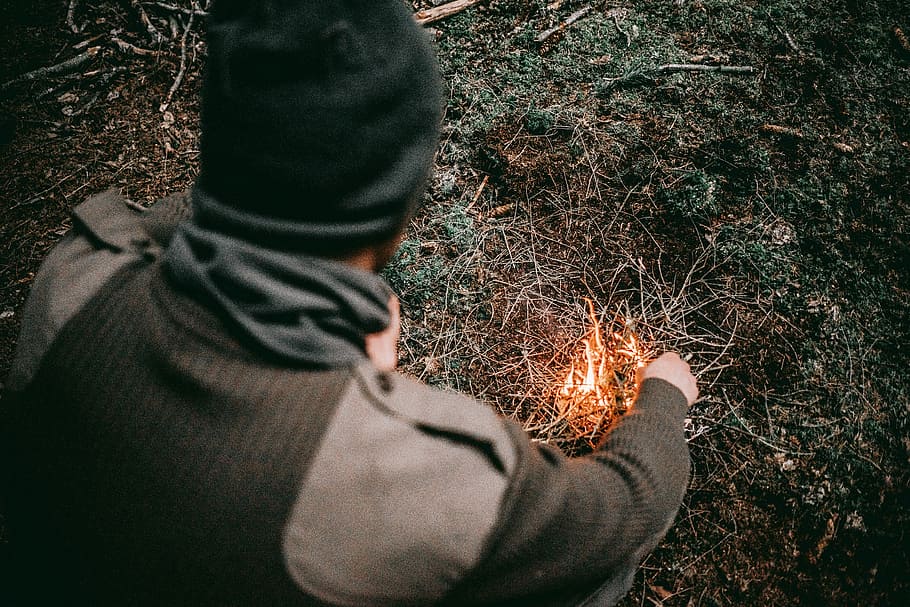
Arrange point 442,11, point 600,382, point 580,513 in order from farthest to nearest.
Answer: point 442,11 < point 600,382 < point 580,513

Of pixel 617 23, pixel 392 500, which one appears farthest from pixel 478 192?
pixel 392 500

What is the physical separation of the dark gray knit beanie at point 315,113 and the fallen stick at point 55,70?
2620 millimetres

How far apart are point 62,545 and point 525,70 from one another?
108 inches

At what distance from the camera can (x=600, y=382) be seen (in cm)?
225

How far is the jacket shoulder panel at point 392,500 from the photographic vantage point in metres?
0.96

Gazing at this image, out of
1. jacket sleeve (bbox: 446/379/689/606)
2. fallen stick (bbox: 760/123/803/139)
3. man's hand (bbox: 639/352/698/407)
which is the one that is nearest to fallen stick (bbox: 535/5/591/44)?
fallen stick (bbox: 760/123/803/139)

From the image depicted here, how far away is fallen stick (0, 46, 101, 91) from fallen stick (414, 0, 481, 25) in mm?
1995

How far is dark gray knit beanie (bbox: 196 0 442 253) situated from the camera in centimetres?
99

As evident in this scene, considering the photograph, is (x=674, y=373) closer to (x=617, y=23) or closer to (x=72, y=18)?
(x=617, y=23)

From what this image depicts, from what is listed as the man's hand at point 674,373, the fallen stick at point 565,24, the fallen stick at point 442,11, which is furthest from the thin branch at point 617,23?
the man's hand at point 674,373

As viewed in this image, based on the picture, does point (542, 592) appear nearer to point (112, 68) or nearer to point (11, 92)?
point (112, 68)

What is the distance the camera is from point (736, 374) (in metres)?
2.27

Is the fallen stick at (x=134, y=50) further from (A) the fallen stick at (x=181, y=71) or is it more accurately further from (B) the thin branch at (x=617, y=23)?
(B) the thin branch at (x=617, y=23)

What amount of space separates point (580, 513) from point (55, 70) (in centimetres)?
372
